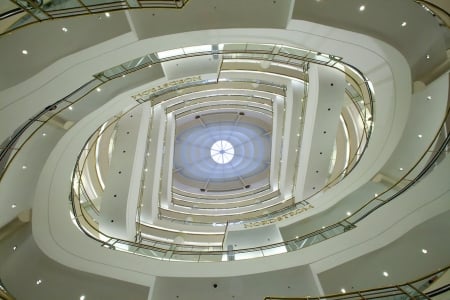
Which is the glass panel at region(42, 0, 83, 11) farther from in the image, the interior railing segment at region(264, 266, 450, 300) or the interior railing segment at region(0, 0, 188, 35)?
the interior railing segment at region(264, 266, 450, 300)

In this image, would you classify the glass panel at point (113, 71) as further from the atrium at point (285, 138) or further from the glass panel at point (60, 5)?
the glass panel at point (60, 5)

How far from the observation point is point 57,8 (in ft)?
17.3

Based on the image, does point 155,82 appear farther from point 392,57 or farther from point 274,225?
point 274,225

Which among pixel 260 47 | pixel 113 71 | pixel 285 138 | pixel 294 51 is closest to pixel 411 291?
pixel 294 51

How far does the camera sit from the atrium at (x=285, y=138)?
22.7 feet

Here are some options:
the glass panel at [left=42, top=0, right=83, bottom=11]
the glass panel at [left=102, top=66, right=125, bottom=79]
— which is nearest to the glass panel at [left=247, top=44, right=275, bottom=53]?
the glass panel at [left=102, top=66, right=125, bottom=79]

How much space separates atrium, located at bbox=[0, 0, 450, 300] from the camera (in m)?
6.92

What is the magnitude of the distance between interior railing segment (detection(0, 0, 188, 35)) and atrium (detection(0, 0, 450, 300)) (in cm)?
3

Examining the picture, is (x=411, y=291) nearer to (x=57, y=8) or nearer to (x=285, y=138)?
(x=57, y=8)

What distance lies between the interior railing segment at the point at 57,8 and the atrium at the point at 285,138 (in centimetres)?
3

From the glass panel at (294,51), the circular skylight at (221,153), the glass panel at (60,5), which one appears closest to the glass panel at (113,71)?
the glass panel at (60,5)

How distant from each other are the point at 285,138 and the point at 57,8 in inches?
447

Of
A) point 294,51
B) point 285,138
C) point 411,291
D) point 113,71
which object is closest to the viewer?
point 411,291

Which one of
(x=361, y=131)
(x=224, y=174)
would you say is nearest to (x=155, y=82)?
(x=361, y=131)
